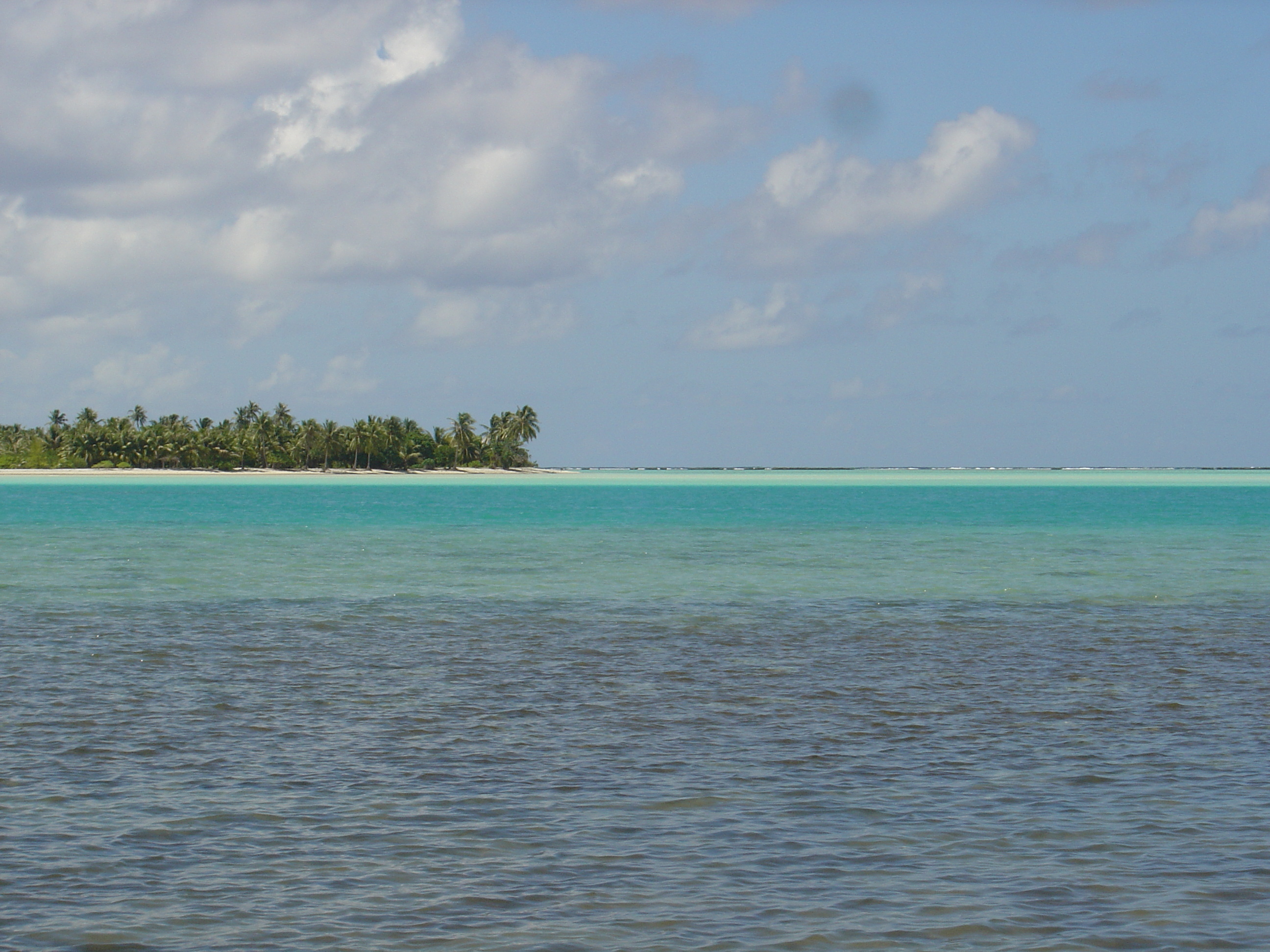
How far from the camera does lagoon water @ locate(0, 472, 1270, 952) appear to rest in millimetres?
8969

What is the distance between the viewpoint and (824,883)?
9.57m

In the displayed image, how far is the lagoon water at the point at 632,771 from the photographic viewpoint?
8.97 meters

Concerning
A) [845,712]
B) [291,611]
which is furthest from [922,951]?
[291,611]

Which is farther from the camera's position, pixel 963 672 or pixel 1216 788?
pixel 963 672

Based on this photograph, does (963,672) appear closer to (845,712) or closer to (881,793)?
(845,712)

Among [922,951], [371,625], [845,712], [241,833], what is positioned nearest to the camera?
[922,951]

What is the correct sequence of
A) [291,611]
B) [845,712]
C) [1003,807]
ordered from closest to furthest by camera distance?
[1003,807] → [845,712] → [291,611]

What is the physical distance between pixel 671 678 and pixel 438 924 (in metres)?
10.7

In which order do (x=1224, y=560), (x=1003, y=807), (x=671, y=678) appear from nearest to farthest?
(x=1003, y=807), (x=671, y=678), (x=1224, y=560)

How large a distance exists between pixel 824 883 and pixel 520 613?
65.9 ft

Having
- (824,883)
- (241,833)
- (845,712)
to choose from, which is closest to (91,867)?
(241,833)

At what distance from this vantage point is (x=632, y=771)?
13000mm

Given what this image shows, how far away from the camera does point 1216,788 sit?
12.2 meters

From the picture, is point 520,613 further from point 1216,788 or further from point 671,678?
point 1216,788
